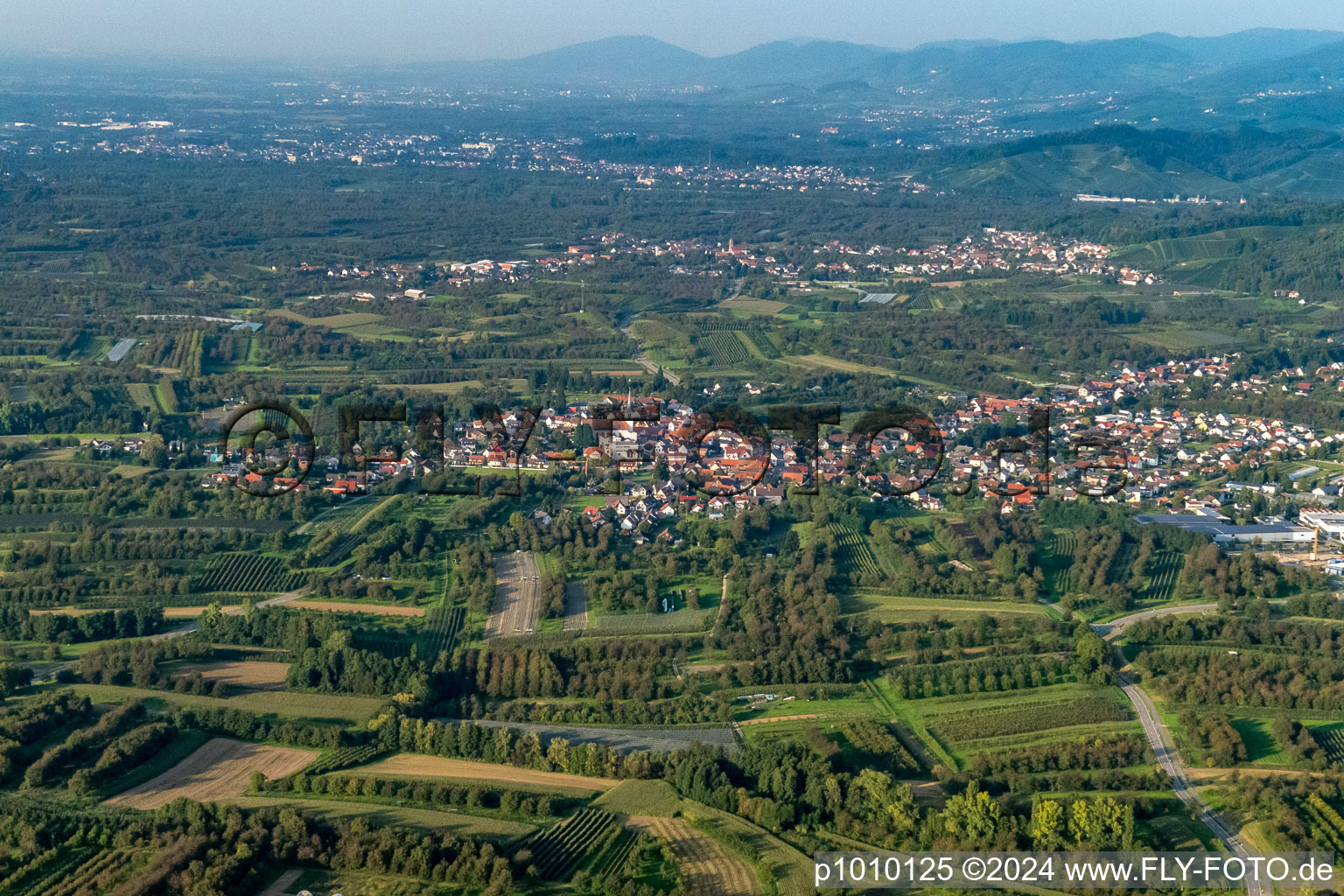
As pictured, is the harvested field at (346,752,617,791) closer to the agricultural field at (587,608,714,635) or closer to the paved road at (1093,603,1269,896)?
the agricultural field at (587,608,714,635)

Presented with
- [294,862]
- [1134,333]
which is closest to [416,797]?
[294,862]

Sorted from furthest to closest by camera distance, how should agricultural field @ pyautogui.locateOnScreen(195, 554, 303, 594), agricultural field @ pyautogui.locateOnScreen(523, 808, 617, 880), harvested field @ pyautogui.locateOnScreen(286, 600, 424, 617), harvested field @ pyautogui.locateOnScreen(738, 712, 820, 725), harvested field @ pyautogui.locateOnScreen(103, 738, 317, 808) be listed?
agricultural field @ pyautogui.locateOnScreen(195, 554, 303, 594)
harvested field @ pyautogui.locateOnScreen(286, 600, 424, 617)
harvested field @ pyautogui.locateOnScreen(738, 712, 820, 725)
harvested field @ pyautogui.locateOnScreen(103, 738, 317, 808)
agricultural field @ pyautogui.locateOnScreen(523, 808, 617, 880)

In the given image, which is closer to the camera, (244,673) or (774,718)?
(774,718)

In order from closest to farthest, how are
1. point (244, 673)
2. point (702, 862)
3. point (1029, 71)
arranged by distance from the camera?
point (702, 862)
point (244, 673)
point (1029, 71)

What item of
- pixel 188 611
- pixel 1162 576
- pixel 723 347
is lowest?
pixel 188 611

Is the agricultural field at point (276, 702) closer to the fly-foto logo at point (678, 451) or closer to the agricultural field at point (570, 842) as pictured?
the agricultural field at point (570, 842)

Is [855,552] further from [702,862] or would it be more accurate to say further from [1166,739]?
[702,862]

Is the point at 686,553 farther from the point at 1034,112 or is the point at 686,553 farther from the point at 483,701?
the point at 1034,112

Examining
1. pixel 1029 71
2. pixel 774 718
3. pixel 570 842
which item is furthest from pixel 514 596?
pixel 1029 71

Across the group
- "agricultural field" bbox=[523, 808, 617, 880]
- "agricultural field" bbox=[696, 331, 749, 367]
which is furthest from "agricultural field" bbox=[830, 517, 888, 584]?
"agricultural field" bbox=[696, 331, 749, 367]
